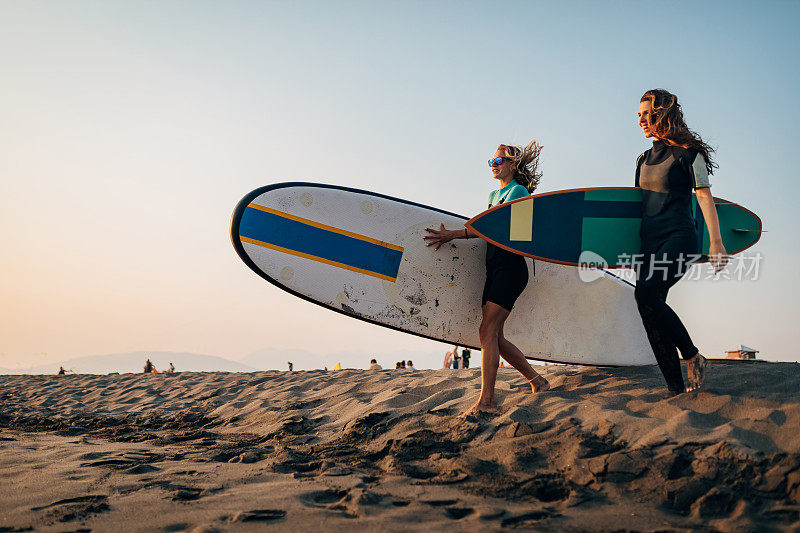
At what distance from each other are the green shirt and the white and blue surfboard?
472 millimetres

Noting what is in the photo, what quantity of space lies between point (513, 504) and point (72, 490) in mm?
1657

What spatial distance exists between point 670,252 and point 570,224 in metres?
0.70

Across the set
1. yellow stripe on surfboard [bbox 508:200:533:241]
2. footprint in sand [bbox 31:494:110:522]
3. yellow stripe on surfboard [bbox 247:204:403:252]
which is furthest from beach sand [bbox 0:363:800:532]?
yellow stripe on surfboard [bbox 247:204:403:252]

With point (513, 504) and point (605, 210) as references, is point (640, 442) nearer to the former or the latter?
point (513, 504)

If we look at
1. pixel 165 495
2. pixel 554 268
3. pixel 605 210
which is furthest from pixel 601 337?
pixel 165 495

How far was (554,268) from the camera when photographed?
403 cm

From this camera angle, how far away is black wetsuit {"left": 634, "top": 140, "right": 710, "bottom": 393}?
9.21ft

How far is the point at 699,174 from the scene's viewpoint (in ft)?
9.22

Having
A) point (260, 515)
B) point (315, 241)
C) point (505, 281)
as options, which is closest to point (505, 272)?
point (505, 281)

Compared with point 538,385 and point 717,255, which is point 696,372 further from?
point 538,385

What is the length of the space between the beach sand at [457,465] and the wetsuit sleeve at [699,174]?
40.8 inches

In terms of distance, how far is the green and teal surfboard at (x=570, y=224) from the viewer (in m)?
3.27

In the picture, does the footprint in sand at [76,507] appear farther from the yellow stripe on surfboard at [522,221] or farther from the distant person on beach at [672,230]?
the distant person on beach at [672,230]

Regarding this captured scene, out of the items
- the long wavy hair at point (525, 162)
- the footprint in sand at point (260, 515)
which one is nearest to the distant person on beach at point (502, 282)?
the long wavy hair at point (525, 162)
